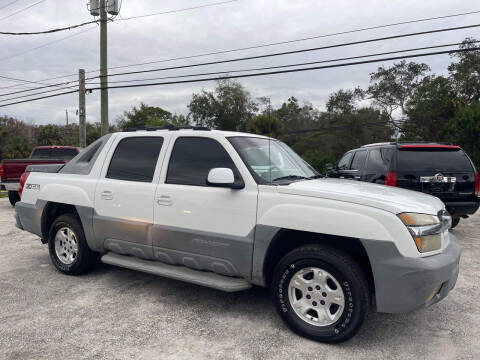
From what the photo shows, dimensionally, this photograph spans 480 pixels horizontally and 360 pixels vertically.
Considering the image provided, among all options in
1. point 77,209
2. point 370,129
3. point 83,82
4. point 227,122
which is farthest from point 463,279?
point 227,122

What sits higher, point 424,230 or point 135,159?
point 135,159

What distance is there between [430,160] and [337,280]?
4.18 meters

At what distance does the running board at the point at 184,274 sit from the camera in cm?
353

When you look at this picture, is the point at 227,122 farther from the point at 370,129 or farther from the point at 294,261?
the point at 294,261

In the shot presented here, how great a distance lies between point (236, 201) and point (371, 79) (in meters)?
41.3

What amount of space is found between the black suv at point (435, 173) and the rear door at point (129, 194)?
10.5ft

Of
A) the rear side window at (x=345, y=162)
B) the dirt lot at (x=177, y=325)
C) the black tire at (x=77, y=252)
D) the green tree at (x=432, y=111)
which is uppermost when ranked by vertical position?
the green tree at (x=432, y=111)

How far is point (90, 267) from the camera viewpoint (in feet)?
16.0

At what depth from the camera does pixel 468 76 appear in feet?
101

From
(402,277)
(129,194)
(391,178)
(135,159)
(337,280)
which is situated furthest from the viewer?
(391,178)

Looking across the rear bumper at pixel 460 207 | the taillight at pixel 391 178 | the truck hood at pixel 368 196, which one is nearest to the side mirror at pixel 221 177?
the truck hood at pixel 368 196

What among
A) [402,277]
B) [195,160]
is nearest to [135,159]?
[195,160]

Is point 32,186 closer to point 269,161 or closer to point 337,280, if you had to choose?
point 269,161

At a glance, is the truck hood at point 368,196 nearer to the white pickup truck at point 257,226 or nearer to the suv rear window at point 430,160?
the white pickup truck at point 257,226
